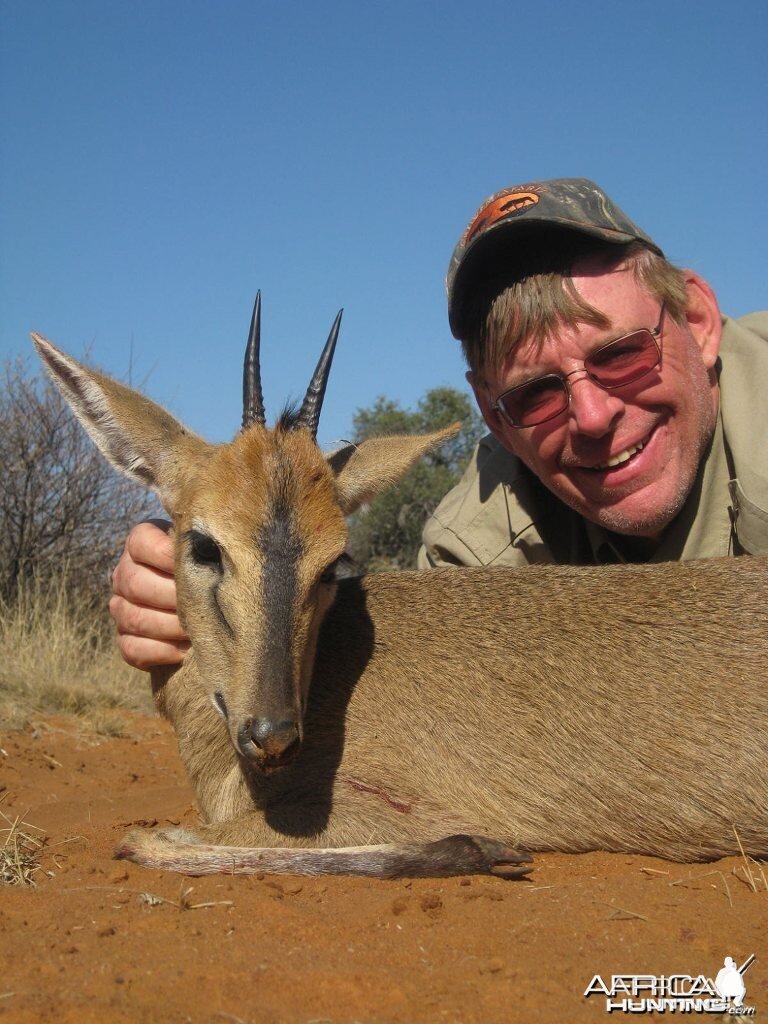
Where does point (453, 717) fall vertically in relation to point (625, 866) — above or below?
above

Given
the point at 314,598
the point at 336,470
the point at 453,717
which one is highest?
the point at 336,470

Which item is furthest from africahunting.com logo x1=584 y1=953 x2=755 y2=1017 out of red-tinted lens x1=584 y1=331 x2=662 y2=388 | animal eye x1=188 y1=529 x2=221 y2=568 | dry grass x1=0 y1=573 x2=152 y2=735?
dry grass x1=0 y1=573 x2=152 y2=735

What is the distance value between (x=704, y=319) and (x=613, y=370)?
1023mm

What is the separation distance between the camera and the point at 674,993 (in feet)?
9.39

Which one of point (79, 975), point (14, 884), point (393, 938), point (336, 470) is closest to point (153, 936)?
point (79, 975)

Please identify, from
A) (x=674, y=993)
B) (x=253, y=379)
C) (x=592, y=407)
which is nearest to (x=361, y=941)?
(x=674, y=993)

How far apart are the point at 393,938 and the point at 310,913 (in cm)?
37

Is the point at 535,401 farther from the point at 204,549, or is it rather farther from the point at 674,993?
the point at 674,993

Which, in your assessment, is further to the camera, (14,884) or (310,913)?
(14,884)

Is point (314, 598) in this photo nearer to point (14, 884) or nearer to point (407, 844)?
point (407, 844)

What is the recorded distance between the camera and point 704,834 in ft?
14.0

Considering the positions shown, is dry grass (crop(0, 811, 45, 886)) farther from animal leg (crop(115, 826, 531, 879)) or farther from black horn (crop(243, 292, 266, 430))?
black horn (crop(243, 292, 266, 430))

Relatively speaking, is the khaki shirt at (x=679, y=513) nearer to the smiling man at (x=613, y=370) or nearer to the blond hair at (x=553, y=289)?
the smiling man at (x=613, y=370)

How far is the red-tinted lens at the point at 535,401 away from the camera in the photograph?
5.78m
